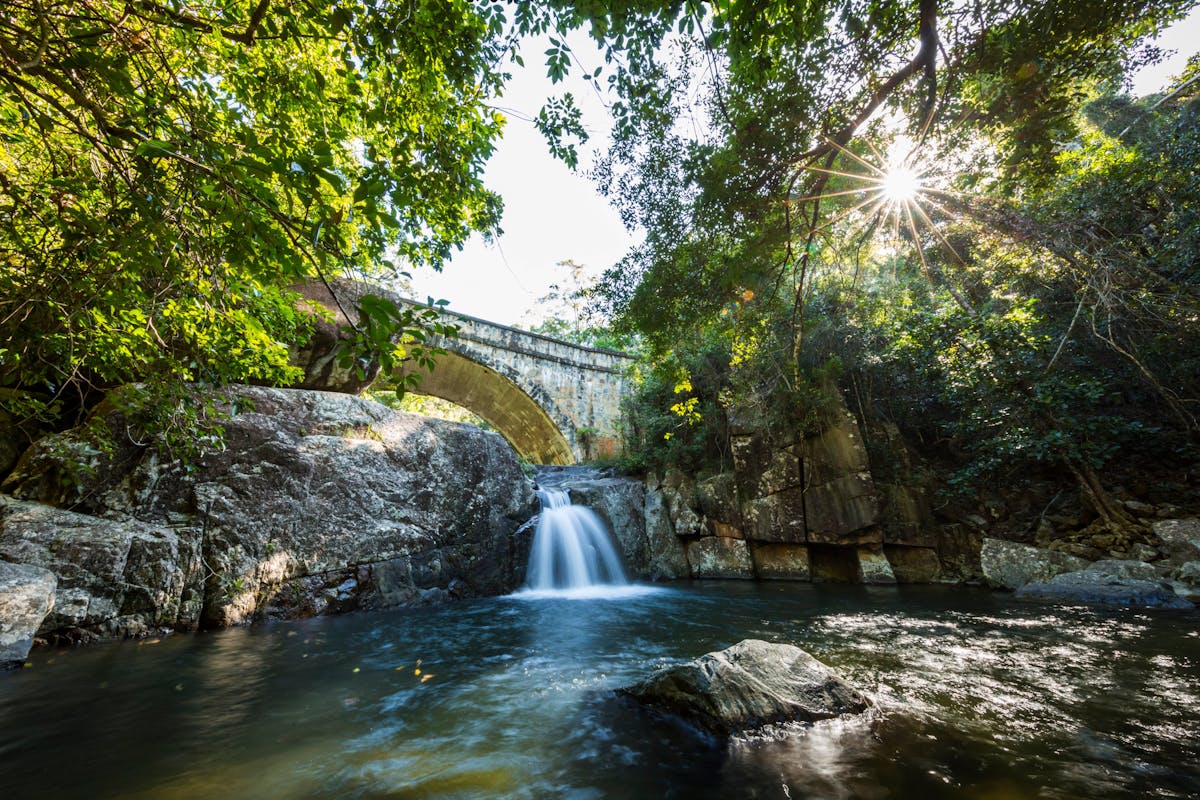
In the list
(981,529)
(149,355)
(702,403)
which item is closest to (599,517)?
(702,403)

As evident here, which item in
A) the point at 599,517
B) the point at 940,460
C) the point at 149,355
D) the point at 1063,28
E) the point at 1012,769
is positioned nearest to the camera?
the point at 1012,769

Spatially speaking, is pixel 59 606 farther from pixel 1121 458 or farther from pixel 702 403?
pixel 1121 458

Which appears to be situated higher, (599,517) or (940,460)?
(940,460)

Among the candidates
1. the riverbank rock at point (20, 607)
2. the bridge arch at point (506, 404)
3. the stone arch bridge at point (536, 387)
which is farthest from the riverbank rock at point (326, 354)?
the riverbank rock at point (20, 607)

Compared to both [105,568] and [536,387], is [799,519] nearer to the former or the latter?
[536,387]

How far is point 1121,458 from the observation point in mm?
7383

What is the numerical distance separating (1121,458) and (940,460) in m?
2.41

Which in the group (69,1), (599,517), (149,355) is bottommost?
(599,517)

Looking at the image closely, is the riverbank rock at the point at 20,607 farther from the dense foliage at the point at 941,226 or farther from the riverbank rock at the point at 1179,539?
the riverbank rock at the point at 1179,539

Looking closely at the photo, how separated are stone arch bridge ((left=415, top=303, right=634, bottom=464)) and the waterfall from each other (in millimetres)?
4360

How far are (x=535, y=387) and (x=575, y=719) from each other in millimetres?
12152

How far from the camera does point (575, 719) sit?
2.82 meters

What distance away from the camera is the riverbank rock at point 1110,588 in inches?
205

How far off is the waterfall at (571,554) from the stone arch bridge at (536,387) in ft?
14.3
